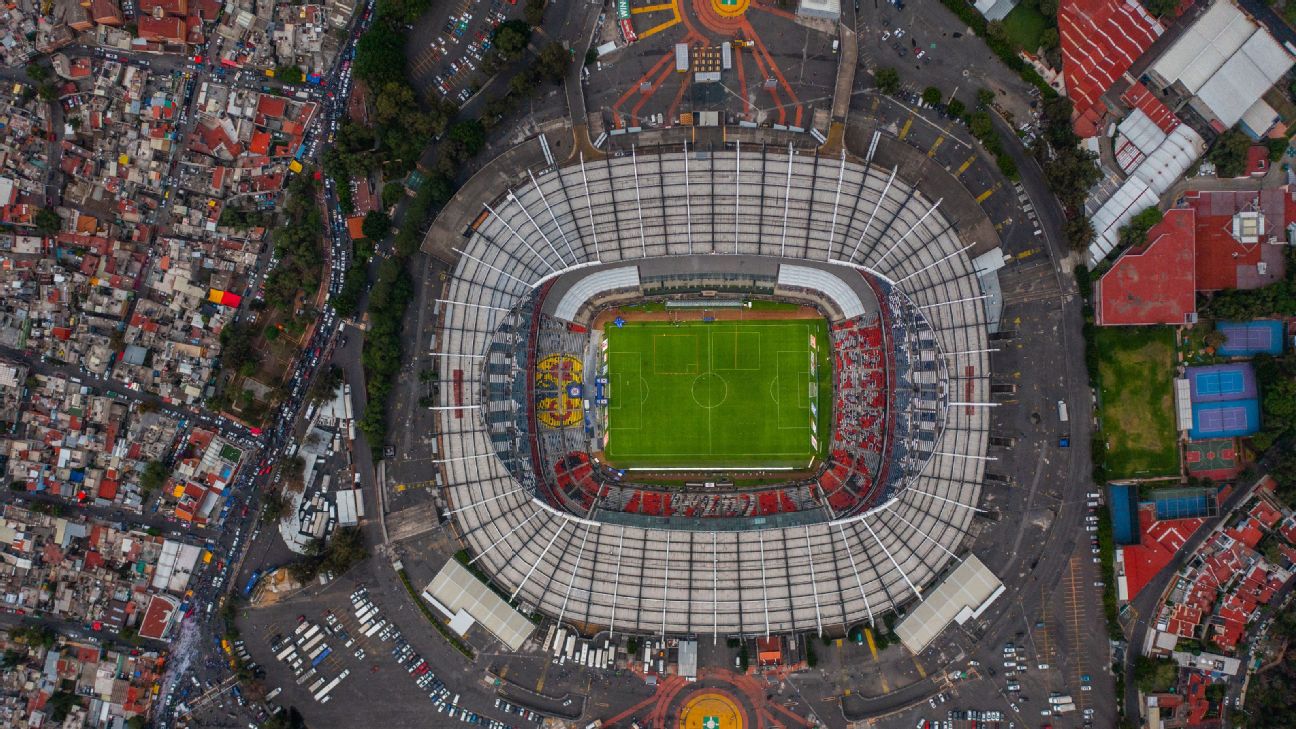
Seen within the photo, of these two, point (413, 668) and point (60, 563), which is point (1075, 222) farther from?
point (60, 563)

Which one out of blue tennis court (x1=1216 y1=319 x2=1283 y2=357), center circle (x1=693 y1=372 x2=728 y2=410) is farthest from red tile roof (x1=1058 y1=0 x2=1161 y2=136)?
center circle (x1=693 y1=372 x2=728 y2=410)

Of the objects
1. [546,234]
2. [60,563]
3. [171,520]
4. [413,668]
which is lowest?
[413,668]

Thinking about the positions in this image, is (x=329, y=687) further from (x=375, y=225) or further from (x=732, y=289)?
(x=732, y=289)

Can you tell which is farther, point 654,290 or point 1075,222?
point 654,290

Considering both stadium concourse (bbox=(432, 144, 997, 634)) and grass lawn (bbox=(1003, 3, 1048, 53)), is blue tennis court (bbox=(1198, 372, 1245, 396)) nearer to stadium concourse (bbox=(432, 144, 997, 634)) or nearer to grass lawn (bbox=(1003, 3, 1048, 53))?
stadium concourse (bbox=(432, 144, 997, 634))

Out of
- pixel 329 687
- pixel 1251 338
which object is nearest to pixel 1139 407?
pixel 1251 338

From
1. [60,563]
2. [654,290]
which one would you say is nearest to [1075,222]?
[654,290]
